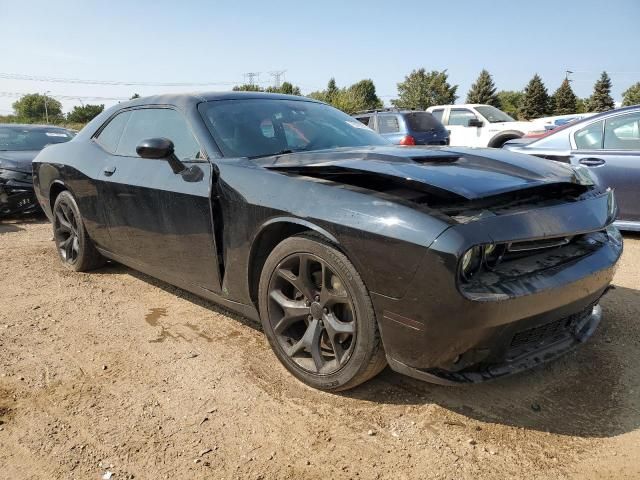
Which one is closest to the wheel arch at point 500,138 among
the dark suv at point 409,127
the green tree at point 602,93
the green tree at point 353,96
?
the dark suv at point 409,127

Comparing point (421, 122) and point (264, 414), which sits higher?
point (421, 122)

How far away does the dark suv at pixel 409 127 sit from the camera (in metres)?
10.4

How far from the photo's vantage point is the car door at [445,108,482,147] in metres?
13.4

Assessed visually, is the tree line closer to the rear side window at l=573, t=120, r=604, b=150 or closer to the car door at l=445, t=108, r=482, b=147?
the car door at l=445, t=108, r=482, b=147

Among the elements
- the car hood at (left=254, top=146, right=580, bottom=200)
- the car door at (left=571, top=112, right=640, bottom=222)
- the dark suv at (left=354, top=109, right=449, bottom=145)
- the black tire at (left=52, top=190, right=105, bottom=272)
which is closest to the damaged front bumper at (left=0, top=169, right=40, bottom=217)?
the black tire at (left=52, top=190, right=105, bottom=272)

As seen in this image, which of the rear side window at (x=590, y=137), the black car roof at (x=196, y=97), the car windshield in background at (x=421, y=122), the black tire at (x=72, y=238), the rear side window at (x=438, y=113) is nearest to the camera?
the black car roof at (x=196, y=97)

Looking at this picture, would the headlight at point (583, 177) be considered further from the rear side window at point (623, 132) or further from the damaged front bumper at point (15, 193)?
the damaged front bumper at point (15, 193)

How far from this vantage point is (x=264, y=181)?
2605 millimetres

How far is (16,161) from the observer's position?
292 inches

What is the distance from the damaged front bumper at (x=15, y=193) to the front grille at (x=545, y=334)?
7.41m

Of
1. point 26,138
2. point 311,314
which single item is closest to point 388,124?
point 26,138

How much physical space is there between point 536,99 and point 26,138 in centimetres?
5724

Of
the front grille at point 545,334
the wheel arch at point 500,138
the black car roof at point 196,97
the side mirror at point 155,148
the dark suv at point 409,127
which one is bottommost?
the front grille at point 545,334

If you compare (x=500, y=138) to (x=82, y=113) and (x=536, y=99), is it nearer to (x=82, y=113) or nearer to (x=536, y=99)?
(x=536, y=99)
